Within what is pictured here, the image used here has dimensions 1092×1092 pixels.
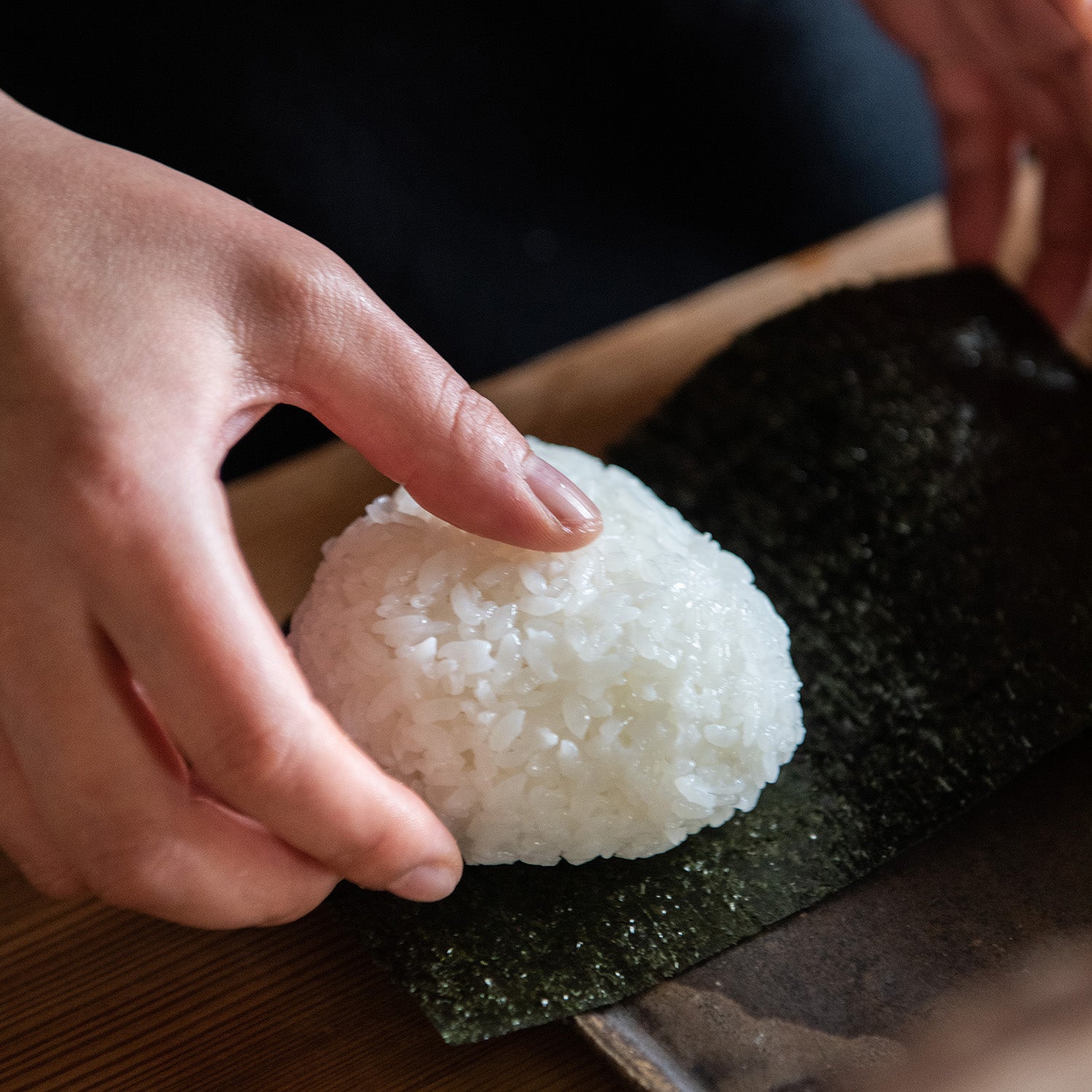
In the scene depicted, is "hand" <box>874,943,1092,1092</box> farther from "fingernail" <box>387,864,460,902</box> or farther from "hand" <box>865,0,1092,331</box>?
"hand" <box>865,0,1092,331</box>

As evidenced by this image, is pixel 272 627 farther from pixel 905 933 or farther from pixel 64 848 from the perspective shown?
pixel 905 933

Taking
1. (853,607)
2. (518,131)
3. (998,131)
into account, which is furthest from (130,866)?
(998,131)

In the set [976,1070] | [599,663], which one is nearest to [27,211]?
[599,663]

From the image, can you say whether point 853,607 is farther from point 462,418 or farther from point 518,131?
point 518,131

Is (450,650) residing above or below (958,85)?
below

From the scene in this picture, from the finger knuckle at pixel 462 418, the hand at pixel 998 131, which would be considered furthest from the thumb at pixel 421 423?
the hand at pixel 998 131

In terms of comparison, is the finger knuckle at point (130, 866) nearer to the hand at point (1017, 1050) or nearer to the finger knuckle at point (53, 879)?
the finger knuckle at point (53, 879)
